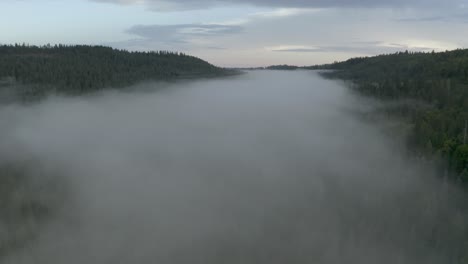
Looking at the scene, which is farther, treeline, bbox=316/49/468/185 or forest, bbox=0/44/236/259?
forest, bbox=0/44/236/259

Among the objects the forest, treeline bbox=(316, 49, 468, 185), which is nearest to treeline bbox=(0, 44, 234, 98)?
the forest

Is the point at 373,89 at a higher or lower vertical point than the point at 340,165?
higher

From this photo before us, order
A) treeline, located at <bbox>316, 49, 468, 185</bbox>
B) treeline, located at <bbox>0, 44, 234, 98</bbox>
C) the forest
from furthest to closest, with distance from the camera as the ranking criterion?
treeline, located at <bbox>0, 44, 234, 98</bbox> → the forest → treeline, located at <bbox>316, 49, 468, 185</bbox>

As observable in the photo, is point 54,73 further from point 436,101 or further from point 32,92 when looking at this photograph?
point 436,101

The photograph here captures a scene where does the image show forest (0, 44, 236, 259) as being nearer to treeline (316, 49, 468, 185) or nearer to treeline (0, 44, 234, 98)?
treeline (0, 44, 234, 98)

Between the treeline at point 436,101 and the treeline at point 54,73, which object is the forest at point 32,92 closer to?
the treeline at point 54,73

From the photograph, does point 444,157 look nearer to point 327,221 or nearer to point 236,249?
point 327,221

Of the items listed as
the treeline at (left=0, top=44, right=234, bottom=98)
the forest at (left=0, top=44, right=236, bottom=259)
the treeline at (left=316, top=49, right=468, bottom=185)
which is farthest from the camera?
the treeline at (left=0, top=44, right=234, bottom=98)

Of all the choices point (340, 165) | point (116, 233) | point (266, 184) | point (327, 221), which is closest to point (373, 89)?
point (340, 165)

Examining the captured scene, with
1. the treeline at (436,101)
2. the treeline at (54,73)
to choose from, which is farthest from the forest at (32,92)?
the treeline at (436,101)
